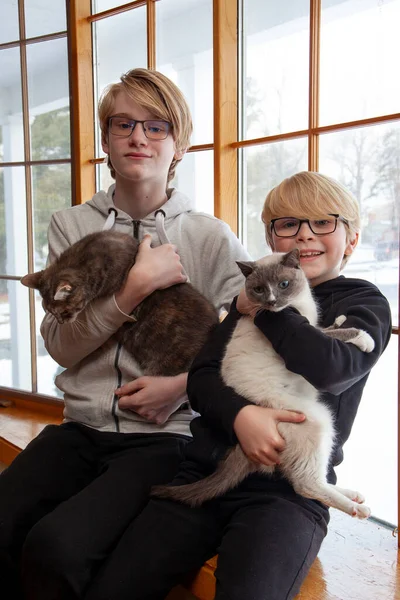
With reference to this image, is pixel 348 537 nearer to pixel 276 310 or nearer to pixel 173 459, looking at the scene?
pixel 173 459

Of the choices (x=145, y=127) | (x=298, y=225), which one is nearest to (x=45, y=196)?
(x=145, y=127)

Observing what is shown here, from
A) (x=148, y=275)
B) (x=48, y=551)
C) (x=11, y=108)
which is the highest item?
(x=11, y=108)

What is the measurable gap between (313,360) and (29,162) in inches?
85.5

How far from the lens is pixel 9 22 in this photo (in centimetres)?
288

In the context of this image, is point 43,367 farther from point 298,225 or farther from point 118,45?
point 298,225

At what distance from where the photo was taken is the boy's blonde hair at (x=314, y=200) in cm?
149

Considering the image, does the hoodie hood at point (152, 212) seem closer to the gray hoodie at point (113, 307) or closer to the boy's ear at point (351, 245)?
the gray hoodie at point (113, 307)

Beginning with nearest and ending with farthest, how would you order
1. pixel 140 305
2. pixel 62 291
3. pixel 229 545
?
pixel 229 545
pixel 62 291
pixel 140 305

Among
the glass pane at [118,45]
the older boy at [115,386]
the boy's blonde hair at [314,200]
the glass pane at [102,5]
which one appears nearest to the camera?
the older boy at [115,386]

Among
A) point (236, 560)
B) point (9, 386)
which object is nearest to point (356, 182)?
point (236, 560)

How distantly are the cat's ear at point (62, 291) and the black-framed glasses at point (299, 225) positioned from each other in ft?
1.94

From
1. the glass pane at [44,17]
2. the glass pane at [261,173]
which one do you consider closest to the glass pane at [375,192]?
the glass pane at [261,173]

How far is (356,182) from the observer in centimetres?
178

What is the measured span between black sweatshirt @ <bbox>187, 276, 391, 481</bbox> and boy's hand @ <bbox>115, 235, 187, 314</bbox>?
0.69 feet
